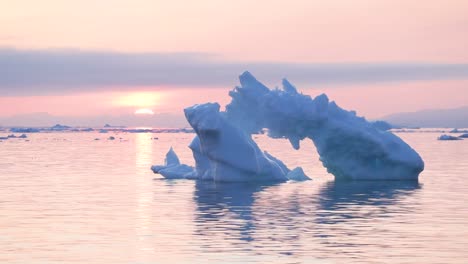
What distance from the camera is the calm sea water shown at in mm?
22672

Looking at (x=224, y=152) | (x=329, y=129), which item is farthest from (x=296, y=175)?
(x=224, y=152)

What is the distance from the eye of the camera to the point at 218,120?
43.8 metres

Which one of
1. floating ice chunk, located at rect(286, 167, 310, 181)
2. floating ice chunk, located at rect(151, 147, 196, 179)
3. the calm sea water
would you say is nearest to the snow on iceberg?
floating ice chunk, located at rect(286, 167, 310, 181)

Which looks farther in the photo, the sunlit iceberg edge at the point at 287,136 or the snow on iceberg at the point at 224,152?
the sunlit iceberg edge at the point at 287,136

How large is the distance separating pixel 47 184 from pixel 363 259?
93.9 feet

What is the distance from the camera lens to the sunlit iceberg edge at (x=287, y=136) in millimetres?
44312

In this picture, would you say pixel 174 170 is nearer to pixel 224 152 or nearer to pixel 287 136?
pixel 287 136

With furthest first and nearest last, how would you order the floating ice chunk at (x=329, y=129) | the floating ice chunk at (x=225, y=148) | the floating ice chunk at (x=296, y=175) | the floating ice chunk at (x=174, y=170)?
1. the floating ice chunk at (x=174, y=170)
2. the floating ice chunk at (x=296, y=175)
3. the floating ice chunk at (x=329, y=129)
4. the floating ice chunk at (x=225, y=148)

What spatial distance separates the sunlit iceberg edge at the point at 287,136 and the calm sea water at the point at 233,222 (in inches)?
48.0

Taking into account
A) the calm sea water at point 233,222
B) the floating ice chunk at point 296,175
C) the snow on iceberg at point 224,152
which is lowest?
the calm sea water at point 233,222

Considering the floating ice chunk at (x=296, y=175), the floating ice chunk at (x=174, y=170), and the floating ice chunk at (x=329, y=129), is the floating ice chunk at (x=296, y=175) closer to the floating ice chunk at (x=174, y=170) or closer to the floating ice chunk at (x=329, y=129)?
the floating ice chunk at (x=329, y=129)

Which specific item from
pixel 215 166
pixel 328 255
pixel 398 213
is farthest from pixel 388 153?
pixel 328 255

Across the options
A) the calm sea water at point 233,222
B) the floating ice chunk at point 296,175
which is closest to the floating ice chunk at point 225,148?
the calm sea water at point 233,222

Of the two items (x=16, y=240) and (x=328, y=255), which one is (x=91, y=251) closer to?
(x=16, y=240)
